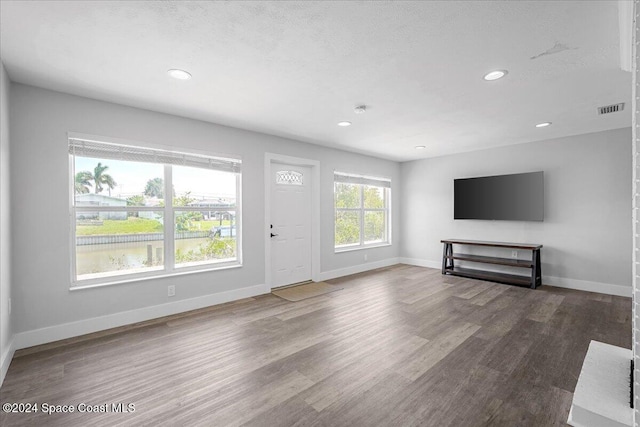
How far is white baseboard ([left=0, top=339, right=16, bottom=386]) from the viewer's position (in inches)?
85.8

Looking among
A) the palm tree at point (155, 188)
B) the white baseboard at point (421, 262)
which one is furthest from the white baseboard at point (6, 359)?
the white baseboard at point (421, 262)

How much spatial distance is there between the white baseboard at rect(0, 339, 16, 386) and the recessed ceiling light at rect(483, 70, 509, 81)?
458 centimetres

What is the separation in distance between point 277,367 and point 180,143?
2.86m

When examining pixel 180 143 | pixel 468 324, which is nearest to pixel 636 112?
pixel 468 324

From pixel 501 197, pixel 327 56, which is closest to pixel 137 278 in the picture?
pixel 327 56

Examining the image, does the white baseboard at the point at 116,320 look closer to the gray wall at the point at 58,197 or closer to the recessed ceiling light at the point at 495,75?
the gray wall at the point at 58,197

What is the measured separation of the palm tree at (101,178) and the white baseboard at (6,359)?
1554 millimetres

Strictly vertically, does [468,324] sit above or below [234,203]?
below

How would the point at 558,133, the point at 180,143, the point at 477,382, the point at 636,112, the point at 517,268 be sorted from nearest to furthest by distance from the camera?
1. the point at 636,112
2. the point at 477,382
3. the point at 180,143
4. the point at 558,133
5. the point at 517,268

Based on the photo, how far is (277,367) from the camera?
235 centimetres

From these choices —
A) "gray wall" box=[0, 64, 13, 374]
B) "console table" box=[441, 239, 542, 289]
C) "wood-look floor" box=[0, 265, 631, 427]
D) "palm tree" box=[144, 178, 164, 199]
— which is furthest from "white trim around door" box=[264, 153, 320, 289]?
"gray wall" box=[0, 64, 13, 374]

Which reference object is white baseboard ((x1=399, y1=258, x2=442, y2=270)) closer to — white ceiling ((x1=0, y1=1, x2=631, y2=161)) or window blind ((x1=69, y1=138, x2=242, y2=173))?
white ceiling ((x1=0, y1=1, x2=631, y2=161))

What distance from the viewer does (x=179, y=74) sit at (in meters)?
2.55

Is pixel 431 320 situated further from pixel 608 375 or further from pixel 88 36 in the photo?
pixel 88 36
